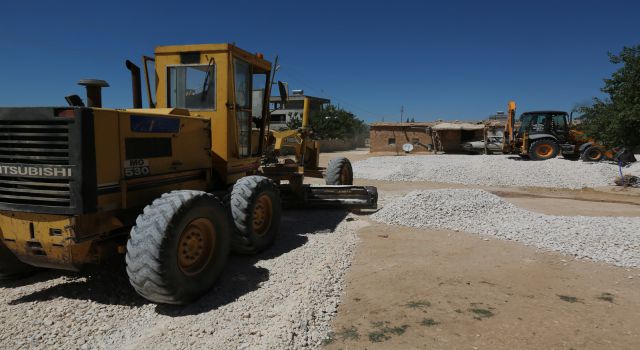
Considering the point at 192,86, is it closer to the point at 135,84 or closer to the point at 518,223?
the point at 135,84

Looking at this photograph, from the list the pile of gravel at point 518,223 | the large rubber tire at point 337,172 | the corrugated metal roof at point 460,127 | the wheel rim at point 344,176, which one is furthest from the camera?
the corrugated metal roof at point 460,127

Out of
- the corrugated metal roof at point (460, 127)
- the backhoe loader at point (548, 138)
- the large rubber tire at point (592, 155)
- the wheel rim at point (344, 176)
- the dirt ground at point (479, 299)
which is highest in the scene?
the corrugated metal roof at point (460, 127)

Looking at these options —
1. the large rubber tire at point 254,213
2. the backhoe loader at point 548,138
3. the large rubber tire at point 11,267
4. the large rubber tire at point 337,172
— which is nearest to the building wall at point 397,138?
the backhoe loader at point 548,138

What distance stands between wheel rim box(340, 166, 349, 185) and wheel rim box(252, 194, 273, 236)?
168 inches

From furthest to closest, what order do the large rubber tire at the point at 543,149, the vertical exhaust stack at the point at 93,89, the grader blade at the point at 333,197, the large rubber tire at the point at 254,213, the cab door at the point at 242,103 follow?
the large rubber tire at the point at 543,149 → the grader blade at the point at 333,197 → the cab door at the point at 242,103 → the large rubber tire at the point at 254,213 → the vertical exhaust stack at the point at 93,89

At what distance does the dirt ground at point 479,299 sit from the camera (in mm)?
3656

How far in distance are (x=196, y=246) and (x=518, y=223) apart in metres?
6.02

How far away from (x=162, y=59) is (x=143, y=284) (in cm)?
351

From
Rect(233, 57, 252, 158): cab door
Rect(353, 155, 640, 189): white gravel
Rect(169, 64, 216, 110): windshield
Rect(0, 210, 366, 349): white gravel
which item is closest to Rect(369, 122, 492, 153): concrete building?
Rect(353, 155, 640, 189): white gravel

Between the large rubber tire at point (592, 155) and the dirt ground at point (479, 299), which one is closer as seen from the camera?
the dirt ground at point (479, 299)

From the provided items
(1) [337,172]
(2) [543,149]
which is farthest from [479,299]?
(2) [543,149]

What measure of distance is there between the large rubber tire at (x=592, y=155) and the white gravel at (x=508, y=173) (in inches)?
62.3

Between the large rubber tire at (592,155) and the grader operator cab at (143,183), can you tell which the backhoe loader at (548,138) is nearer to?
the large rubber tire at (592,155)

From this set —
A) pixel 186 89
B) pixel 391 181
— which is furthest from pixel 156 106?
pixel 391 181
